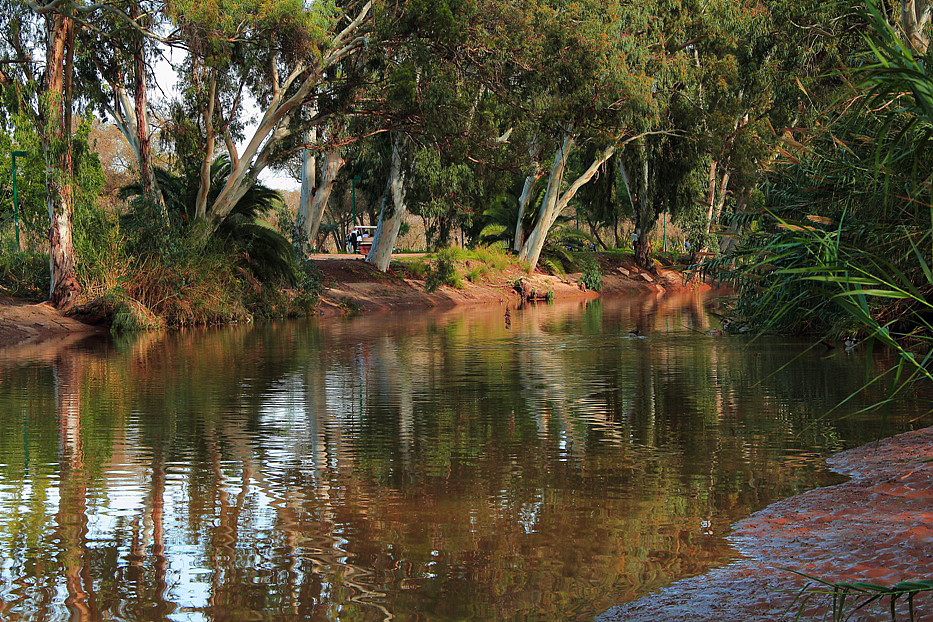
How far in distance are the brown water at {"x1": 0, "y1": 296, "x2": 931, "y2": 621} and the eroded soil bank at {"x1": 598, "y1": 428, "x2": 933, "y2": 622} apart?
0.22 m

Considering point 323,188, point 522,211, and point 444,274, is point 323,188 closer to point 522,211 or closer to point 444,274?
point 444,274

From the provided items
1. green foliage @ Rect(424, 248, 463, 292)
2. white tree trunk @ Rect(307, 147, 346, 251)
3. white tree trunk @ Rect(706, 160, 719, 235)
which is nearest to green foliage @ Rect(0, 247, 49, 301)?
white tree trunk @ Rect(307, 147, 346, 251)

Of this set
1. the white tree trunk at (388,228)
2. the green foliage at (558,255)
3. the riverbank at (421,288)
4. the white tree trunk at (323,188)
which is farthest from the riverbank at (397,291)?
the white tree trunk at (323,188)

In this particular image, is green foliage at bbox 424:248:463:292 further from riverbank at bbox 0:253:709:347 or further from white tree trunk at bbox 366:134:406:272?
white tree trunk at bbox 366:134:406:272

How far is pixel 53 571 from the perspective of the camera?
5559mm

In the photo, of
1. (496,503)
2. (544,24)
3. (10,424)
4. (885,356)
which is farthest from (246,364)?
(544,24)

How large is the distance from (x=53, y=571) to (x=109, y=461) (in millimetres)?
3083

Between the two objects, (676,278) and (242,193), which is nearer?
(242,193)

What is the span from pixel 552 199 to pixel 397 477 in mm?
33974

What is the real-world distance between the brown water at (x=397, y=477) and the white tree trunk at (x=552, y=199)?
24.7m

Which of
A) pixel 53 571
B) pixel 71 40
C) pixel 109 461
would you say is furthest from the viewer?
pixel 71 40

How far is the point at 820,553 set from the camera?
211 inches

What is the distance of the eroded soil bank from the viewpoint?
15.0 ft

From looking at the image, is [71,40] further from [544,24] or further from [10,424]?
[10,424]
